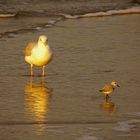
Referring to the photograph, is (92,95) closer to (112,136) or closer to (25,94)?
(25,94)

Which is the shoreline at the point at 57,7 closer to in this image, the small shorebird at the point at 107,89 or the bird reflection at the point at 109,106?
the small shorebird at the point at 107,89

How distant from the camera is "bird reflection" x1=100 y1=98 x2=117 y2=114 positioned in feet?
31.0

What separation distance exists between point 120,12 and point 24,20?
3120mm

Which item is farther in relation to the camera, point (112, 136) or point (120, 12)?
point (120, 12)

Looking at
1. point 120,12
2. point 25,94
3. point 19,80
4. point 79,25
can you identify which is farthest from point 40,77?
point 120,12

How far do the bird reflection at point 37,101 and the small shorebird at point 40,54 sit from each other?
393 mm

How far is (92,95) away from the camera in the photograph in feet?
33.8

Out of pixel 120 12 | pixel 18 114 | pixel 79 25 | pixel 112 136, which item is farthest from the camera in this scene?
pixel 120 12

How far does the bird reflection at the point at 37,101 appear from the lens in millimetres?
8945

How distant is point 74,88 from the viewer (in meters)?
10.8

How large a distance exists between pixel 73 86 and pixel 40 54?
1.22 metres

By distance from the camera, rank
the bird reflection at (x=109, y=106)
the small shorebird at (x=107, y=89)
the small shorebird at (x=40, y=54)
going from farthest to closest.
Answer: the small shorebird at (x=40, y=54)
the small shorebird at (x=107, y=89)
the bird reflection at (x=109, y=106)

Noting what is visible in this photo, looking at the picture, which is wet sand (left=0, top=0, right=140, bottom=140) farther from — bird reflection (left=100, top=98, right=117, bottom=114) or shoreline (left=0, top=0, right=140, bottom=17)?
shoreline (left=0, top=0, right=140, bottom=17)

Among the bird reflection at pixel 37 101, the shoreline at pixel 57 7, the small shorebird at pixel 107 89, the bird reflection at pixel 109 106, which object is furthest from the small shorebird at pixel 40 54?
the shoreline at pixel 57 7
